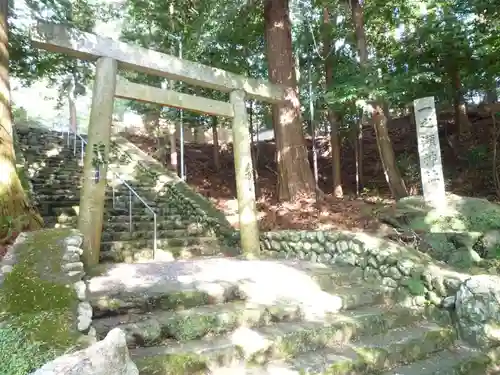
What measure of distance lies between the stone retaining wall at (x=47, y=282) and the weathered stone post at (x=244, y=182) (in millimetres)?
3195

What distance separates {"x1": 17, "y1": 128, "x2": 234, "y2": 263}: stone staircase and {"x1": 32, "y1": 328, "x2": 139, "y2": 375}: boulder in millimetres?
3878

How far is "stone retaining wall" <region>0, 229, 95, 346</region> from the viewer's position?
2770mm

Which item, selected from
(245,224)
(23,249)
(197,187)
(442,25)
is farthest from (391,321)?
(197,187)

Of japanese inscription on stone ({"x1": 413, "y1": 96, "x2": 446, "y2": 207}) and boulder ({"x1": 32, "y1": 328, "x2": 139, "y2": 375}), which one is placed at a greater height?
japanese inscription on stone ({"x1": 413, "y1": 96, "x2": 446, "y2": 207})

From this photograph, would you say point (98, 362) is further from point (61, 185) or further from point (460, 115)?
point (460, 115)

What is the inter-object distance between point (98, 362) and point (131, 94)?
453 cm

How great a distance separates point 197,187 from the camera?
1180 centimetres

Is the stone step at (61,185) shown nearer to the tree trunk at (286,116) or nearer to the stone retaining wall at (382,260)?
the tree trunk at (286,116)

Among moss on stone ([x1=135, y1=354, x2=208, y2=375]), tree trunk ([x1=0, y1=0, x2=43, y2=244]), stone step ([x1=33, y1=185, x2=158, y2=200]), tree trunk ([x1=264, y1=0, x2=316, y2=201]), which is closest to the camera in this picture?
moss on stone ([x1=135, y1=354, x2=208, y2=375])

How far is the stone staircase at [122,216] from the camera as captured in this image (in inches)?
248

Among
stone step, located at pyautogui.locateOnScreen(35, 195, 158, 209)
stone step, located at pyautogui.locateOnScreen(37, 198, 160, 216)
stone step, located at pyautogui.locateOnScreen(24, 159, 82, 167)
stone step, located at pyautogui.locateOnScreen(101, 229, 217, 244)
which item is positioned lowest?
stone step, located at pyautogui.locateOnScreen(101, 229, 217, 244)

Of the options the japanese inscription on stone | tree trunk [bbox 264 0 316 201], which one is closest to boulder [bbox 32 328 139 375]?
the japanese inscription on stone

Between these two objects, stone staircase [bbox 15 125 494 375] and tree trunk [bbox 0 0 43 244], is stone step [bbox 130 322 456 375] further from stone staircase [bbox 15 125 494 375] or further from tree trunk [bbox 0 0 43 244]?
tree trunk [bbox 0 0 43 244]

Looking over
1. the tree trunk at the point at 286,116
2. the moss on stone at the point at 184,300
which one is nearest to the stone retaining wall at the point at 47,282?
the moss on stone at the point at 184,300
